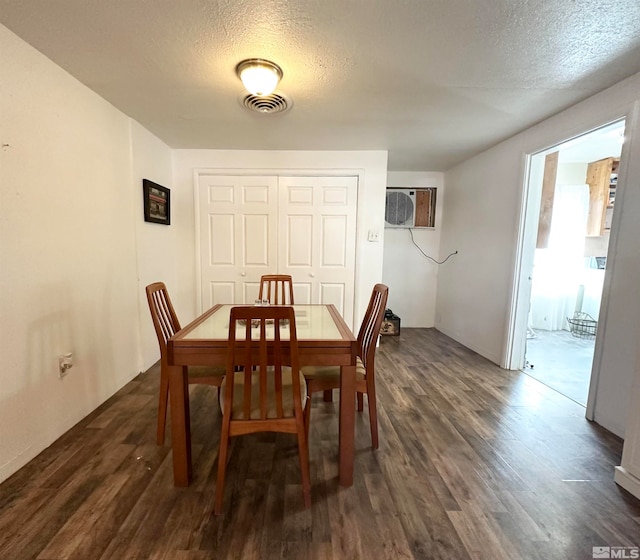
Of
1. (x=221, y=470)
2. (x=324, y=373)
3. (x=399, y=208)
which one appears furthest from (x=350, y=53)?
(x=399, y=208)

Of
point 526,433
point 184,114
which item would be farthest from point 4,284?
point 526,433

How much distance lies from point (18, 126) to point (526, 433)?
3363 millimetres

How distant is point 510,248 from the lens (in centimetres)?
279

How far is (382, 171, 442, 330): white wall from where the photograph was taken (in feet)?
13.4

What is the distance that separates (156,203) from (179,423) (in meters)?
2.23

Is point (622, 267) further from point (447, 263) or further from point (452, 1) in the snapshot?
point (447, 263)

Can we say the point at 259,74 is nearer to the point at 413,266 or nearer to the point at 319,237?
the point at 319,237

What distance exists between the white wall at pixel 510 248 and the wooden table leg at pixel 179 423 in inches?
85.5

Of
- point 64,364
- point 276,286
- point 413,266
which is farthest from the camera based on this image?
point 413,266

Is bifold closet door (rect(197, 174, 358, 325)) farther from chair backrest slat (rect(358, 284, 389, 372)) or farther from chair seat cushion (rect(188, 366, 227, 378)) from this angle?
chair seat cushion (rect(188, 366, 227, 378))

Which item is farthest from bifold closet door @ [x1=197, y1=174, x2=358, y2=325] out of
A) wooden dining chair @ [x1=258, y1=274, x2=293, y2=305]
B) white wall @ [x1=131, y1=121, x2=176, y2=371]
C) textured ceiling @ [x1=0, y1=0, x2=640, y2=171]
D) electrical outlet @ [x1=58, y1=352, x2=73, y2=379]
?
electrical outlet @ [x1=58, y1=352, x2=73, y2=379]

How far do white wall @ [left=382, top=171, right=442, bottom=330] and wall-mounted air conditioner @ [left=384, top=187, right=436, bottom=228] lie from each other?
9 centimetres

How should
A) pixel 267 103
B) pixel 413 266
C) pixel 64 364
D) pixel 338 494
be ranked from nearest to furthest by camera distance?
pixel 338 494 → pixel 64 364 → pixel 267 103 → pixel 413 266

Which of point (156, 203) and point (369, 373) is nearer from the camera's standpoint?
point (369, 373)
